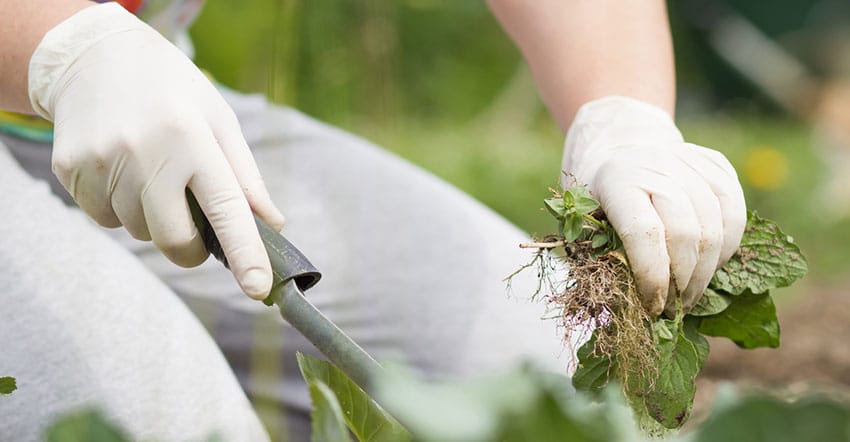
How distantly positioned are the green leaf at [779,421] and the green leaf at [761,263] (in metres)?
0.60

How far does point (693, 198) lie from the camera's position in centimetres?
100

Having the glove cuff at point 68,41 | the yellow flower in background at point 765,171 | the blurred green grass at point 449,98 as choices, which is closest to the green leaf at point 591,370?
the blurred green grass at point 449,98

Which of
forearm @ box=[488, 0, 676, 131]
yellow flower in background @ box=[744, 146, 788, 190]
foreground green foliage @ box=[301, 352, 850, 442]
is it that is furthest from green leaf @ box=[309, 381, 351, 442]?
yellow flower in background @ box=[744, 146, 788, 190]

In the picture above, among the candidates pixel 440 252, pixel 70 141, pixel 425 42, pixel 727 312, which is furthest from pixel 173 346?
pixel 425 42

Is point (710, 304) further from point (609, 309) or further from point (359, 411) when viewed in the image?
point (359, 411)

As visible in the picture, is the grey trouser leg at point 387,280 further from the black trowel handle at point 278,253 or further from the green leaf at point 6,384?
the green leaf at point 6,384

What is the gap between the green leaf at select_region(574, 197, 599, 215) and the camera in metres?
0.90

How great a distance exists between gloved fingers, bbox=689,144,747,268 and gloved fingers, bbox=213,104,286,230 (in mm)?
474

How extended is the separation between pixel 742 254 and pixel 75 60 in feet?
2.45

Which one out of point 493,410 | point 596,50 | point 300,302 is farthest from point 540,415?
point 596,50

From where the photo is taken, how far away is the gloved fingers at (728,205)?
39.6 inches

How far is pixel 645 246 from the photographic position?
0.92m

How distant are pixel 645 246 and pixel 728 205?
15 centimetres

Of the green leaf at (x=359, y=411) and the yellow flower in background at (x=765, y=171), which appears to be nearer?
the green leaf at (x=359, y=411)
